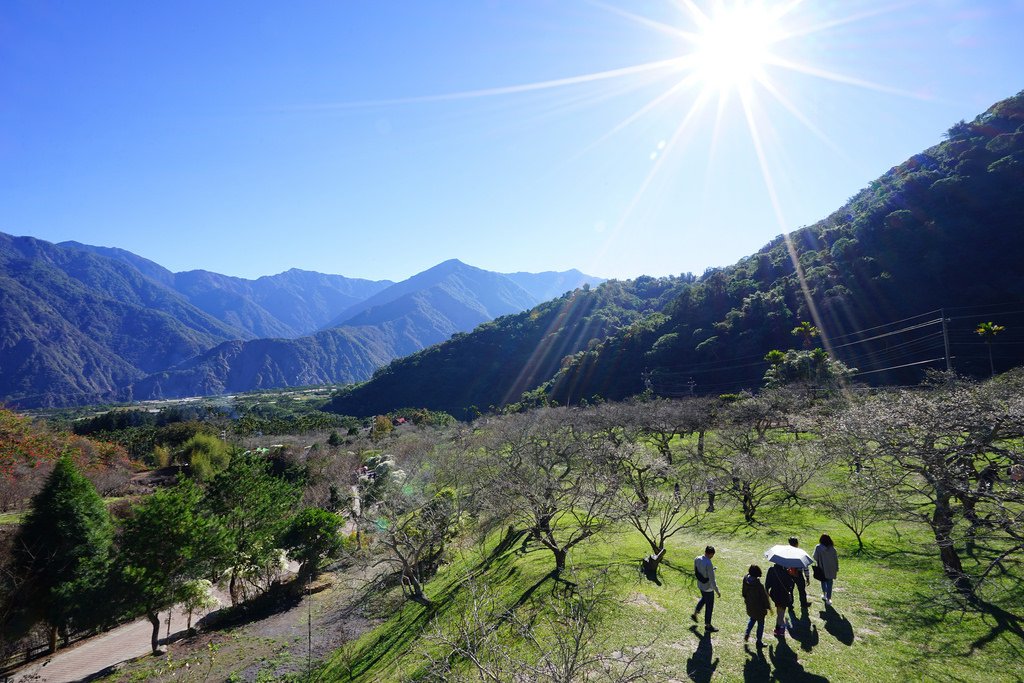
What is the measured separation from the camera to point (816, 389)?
135 feet

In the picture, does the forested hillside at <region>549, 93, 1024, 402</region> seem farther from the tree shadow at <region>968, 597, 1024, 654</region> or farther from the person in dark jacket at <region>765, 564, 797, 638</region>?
the person in dark jacket at <region>765, 564, 797, 638</region>

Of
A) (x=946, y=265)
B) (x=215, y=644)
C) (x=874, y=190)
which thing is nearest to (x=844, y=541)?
(x=215, y=644)

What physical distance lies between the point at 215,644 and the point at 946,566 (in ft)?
94.2

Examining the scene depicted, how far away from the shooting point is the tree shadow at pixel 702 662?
929 centimetres

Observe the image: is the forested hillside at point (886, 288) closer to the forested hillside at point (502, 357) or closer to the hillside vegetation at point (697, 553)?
the forested hillside at point (502, 357)

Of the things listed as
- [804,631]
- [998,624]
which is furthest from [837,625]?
[998,624]

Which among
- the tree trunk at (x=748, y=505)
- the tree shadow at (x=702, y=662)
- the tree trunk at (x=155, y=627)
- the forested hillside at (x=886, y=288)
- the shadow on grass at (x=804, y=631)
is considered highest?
the forested hillside at (x=886, y=288)

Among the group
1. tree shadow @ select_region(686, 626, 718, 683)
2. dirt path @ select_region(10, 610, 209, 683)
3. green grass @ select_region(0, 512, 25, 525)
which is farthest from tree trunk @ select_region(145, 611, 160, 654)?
tree shadow @ select_region(686, 626, 718, 683)

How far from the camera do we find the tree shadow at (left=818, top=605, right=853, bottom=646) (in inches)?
394

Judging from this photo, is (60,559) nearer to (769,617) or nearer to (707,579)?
(707,579)

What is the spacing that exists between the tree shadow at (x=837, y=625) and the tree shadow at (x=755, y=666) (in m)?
1.89

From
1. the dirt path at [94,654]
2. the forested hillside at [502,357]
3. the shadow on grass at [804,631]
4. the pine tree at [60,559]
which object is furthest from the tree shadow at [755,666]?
the forested hillside at [502,357]

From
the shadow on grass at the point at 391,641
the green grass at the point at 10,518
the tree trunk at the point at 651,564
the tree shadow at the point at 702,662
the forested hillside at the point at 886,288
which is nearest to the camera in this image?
the tree shadow at the point at 702,662

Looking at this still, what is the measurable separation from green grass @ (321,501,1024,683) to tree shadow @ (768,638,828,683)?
22 millimetres
